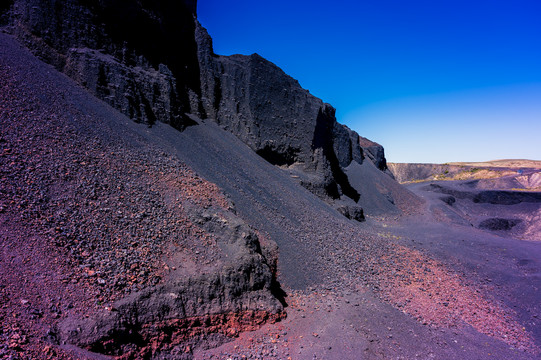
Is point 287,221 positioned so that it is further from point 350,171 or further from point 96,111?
point 350,171

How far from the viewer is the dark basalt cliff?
997cm

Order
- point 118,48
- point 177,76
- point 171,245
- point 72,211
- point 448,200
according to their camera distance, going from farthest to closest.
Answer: point 448,200, point 177,76, point 118,48, point 171,245, point 72,211

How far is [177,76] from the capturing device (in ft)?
45.9

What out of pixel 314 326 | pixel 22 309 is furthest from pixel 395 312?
pixel 22 309

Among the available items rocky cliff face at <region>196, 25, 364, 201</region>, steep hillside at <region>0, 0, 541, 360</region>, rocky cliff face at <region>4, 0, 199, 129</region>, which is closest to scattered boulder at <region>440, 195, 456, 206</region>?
steep hillside at <region>0, 0, 541, 360</region>

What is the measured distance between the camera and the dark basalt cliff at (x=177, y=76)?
32.7 feet

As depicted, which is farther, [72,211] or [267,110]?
[267,110]

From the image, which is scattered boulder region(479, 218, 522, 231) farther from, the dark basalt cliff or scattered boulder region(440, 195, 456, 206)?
the dark basalt cliff

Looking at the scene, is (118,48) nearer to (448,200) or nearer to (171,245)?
(171,245)

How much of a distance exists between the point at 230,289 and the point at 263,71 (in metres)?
13.6

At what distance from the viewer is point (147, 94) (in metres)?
11.3

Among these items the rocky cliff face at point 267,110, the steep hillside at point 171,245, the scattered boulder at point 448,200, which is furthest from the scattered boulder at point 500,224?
the rocky cliff face at point 267,110

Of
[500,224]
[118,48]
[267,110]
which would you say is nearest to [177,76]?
[118,48]

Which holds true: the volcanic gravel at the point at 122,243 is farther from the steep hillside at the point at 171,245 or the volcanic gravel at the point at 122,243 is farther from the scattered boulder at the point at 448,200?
the scattered boulder at the point at 448,200
